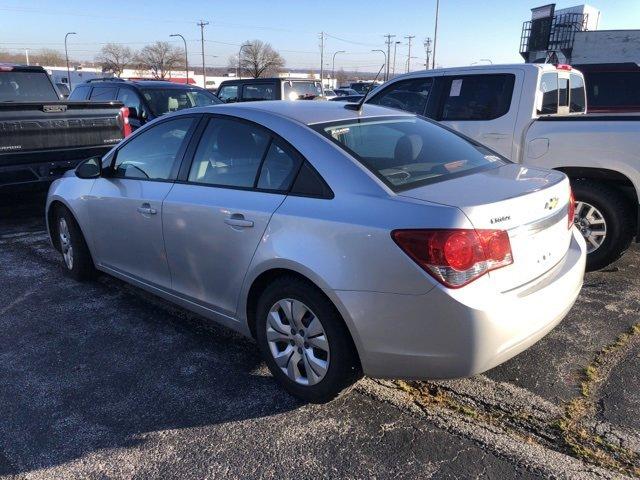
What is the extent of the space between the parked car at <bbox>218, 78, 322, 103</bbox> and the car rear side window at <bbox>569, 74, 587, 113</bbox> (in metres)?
8.36

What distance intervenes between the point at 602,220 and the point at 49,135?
634 centimetres

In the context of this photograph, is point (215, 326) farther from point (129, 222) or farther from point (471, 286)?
point (471, 286)

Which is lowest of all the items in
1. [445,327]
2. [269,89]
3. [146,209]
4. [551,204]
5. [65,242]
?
[65,242]

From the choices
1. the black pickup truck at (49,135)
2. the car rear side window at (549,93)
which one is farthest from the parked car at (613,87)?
the black pickup truck at (49,135)

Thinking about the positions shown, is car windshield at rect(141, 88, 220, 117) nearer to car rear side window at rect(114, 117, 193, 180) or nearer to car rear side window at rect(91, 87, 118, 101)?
car rear side window at rect(91, 87, 118, 101)

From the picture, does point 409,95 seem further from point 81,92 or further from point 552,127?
point 81,92

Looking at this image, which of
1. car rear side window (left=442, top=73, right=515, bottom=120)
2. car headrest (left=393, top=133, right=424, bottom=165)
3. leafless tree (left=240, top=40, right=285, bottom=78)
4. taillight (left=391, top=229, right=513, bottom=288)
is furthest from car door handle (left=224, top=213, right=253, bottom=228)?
leafless tree (left=240, top=40, right=285, bottom=78)

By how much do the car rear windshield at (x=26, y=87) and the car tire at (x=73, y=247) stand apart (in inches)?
168

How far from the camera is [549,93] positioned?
5652mm

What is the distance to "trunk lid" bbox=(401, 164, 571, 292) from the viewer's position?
2531 mm

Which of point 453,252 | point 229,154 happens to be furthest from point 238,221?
point 453,252

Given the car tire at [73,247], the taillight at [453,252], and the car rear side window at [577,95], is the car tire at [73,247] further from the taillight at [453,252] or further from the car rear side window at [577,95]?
the car rear side window at [577,95]

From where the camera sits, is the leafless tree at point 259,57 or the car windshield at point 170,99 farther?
the leafless tree at point 259,57

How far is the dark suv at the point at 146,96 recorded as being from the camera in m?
10.0
